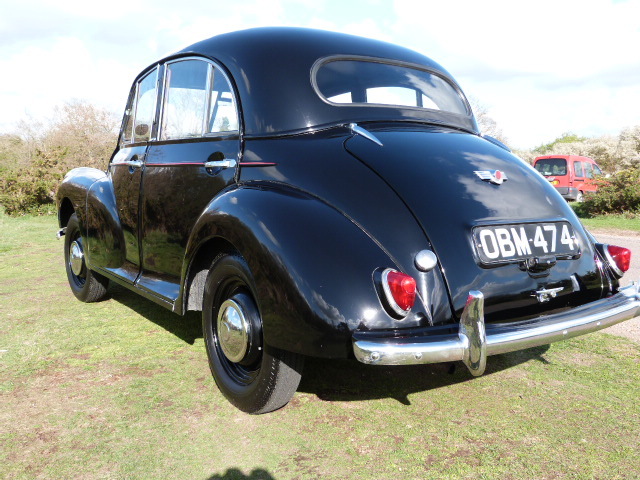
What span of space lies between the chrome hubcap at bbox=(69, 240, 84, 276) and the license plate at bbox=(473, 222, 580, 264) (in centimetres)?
373

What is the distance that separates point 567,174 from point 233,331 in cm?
1658

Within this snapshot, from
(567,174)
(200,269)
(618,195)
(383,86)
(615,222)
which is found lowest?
(200,269)

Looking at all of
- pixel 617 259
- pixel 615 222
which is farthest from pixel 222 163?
pixel 615 222

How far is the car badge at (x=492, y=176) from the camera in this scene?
2.75 metres

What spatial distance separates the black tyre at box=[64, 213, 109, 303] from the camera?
4902mm

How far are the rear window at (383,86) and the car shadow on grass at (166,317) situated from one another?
2010 mm

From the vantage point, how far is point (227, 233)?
2.72 metres

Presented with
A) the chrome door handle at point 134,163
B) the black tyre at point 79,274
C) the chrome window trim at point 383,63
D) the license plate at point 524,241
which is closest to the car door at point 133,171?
the chrome door handle at point 134,163

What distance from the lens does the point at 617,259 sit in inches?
118

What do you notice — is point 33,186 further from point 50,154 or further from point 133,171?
point 133,171

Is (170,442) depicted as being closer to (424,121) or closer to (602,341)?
(424,121)

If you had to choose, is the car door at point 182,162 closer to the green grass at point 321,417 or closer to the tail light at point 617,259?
the green grass at point 321,417

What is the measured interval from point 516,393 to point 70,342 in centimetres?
297

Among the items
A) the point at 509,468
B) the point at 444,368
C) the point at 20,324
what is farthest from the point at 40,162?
the point at 509,468
